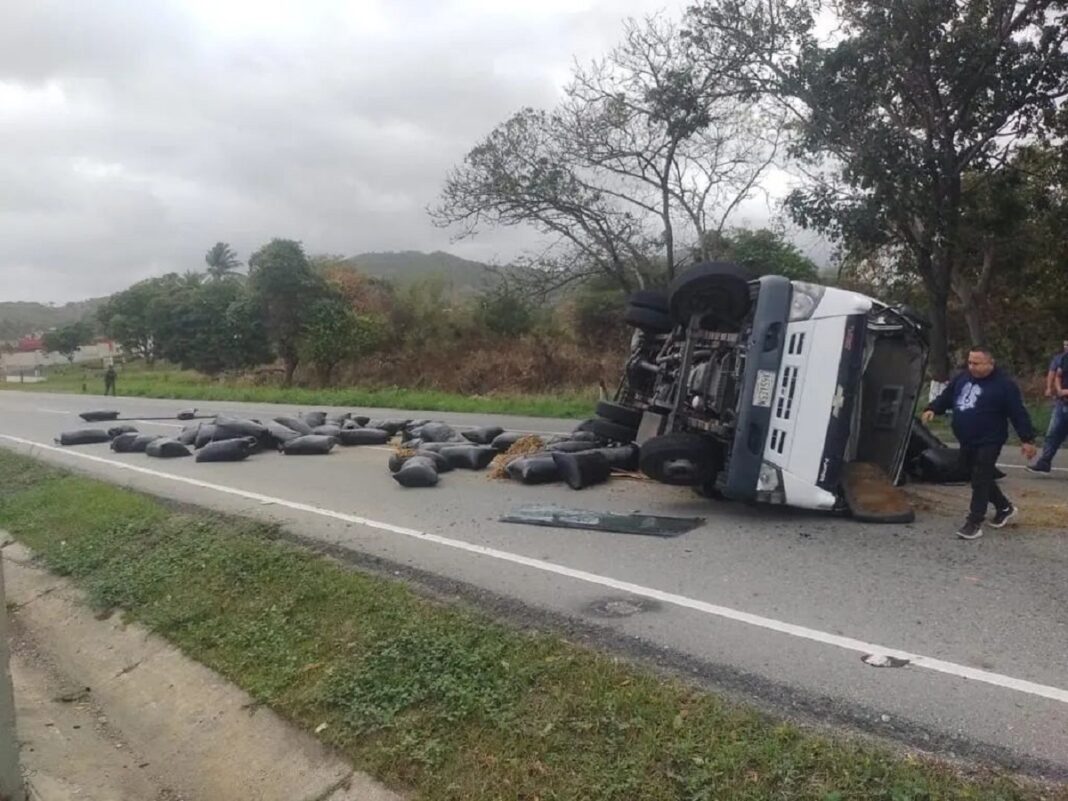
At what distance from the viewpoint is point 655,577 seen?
5.77 meters

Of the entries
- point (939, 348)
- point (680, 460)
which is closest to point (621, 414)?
point (680, 460)

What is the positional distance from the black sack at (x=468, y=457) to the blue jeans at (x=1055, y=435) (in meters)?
5.87

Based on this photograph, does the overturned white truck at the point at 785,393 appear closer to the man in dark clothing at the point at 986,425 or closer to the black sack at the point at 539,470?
the man in dark clothing at the point at 986,425

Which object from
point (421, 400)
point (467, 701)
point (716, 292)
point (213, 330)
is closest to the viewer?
point (467, 701)

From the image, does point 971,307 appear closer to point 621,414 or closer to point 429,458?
point 621,414

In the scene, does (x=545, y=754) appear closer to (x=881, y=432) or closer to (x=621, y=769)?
(x=621, y=769)

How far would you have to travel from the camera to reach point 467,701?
161 inches

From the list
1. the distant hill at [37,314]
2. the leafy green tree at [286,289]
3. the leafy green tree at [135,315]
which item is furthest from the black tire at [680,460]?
the distant hill at [37,314]

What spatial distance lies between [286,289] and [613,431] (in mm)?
27938

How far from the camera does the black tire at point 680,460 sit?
7.26 meters

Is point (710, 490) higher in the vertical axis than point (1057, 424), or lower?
lower

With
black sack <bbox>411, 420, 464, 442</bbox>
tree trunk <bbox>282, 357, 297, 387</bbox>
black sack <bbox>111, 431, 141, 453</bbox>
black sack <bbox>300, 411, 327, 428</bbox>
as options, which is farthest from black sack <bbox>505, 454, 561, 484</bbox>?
tree trunk <bbox>282, 357, 297, 387</bbox>

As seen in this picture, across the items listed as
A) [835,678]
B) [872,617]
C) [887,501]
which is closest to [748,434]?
[887,501]

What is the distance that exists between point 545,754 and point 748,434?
12.7ft
